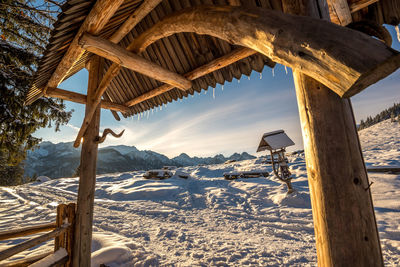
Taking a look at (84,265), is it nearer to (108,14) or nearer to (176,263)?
(176,263)

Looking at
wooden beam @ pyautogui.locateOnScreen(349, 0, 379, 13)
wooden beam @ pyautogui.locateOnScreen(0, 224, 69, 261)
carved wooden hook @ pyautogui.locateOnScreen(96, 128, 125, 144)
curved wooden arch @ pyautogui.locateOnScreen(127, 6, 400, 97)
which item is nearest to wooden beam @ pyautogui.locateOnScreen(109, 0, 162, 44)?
curved wooden arch @ pyautogui.locateOnScreen(127, 6, 400, 97)

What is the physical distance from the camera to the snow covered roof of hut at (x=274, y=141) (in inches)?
380

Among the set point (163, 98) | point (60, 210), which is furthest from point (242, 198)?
point (60, 210)

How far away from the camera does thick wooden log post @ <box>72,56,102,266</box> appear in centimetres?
291

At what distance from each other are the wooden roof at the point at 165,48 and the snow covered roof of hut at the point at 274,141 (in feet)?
23.7

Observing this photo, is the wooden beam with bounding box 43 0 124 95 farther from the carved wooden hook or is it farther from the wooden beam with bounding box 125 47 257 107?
the wooden beam with bounding box 125 47 257 107

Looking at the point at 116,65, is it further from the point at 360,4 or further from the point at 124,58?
the point at 360,4

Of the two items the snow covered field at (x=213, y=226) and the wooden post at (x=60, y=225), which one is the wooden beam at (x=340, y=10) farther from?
the wooden post at (x=60, y=225)

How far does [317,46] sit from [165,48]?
10.6 ft

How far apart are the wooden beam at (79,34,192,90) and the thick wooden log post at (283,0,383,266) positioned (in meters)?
2.38

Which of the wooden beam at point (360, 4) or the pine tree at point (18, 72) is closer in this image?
A: the wooden beam at point (360, 4)

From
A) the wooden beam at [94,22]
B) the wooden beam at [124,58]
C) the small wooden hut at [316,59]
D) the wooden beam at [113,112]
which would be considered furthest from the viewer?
the wooden beam at [113,112]

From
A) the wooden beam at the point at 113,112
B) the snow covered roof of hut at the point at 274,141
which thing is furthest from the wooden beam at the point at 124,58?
the snow covered roof of hut at the point at 274,141

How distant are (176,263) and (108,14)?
437 centimetres
